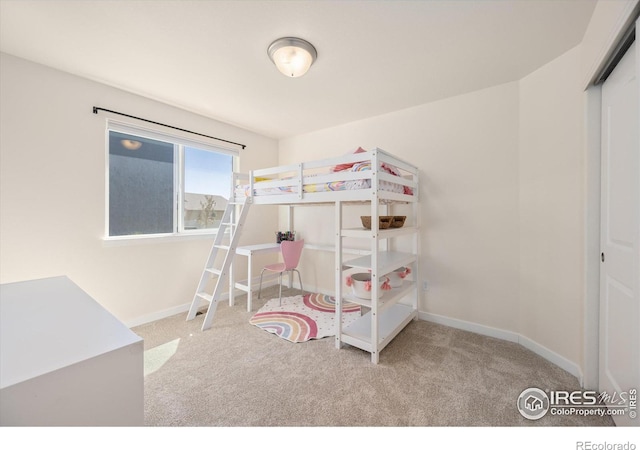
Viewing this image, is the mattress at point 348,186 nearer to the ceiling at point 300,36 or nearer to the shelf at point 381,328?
the ceiling at point 300,36

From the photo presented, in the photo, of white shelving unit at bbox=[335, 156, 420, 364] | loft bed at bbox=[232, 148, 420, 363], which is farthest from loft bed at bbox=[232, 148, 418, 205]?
white shelving unit at bbox=[335, 156, 420, 364]

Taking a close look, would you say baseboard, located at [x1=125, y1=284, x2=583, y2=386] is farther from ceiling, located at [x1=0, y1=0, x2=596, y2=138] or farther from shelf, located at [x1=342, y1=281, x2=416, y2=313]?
ceiling, located at [x1=0, y1=0, x2=596, y2=138]

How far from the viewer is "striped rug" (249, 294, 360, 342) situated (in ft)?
7.86

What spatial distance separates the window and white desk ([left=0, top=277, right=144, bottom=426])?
1959 mm

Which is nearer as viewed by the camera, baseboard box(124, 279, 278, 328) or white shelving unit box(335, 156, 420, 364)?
white shelving unit box(335, 156, 420, 364)

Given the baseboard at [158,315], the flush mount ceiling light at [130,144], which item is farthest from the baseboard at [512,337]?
the flush mount ceiling light at [130,144]

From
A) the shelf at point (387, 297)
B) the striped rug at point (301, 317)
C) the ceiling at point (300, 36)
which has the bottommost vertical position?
the striped rug at point (301, 317)

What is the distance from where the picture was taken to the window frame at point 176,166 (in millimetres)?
2428

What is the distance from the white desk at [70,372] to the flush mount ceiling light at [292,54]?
1863mm

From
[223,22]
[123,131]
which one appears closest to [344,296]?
[223,22]

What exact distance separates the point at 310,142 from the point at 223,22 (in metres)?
2.12

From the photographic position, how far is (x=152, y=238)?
8.82 feet

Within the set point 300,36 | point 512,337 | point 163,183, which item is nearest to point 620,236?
point 512,337

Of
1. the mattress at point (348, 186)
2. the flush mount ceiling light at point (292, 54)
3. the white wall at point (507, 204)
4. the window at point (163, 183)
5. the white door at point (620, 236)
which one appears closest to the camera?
the white door at point (620, 236)
